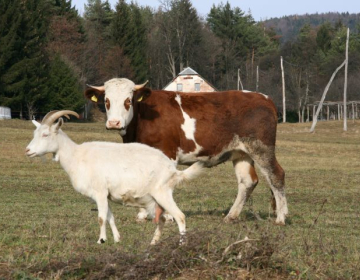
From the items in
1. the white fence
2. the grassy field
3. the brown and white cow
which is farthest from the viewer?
the white fence

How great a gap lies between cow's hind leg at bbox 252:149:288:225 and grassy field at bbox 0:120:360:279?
1.44 feet

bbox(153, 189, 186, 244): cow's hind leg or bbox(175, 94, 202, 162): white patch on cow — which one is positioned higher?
bbox(175, 94, 202, 162): white patch on cow

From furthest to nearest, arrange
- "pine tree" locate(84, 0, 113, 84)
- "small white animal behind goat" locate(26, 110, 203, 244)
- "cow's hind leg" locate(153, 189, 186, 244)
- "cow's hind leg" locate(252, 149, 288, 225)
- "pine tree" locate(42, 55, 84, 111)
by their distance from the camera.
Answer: "pine tree" locate(84, 0, 113, 84) < "pine tree" locate(42, 55, 84, 111) < "cow's hind leg" locate(252, 149, 288, 225) < "small white animal behind goat" locate(26, 110, 203, 244) < "cow's hind leg" locate(153, 189, 186, 244)

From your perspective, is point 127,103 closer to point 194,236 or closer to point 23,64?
point 194,236

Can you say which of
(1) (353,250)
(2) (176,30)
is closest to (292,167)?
(1) (353,250)

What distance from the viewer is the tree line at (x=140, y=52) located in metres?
69.8

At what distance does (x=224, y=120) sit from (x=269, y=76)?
10056 cm

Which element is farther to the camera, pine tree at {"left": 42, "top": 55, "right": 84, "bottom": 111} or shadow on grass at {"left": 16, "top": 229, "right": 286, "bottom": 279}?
pine tree at {"left": 42, "top": 55, "right": 84, "bottom": 111}

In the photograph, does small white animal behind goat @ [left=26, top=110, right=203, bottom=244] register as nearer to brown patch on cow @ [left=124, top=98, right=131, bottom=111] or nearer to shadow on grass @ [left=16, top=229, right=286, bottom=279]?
shadow on grass @ [left=16, top=229, right=286, bottom=279]

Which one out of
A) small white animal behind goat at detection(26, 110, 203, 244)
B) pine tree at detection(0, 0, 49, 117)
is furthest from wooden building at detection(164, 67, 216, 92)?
small white animal behind goat at detection(26, 110, 203, 244)

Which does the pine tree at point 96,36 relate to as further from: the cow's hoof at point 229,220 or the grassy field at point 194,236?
the cow's hoof at point 229,220

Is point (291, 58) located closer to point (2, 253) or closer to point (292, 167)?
Answer: point (292, 167)

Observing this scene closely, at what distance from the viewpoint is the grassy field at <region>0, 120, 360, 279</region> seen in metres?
7.60

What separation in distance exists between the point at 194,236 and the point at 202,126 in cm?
610
